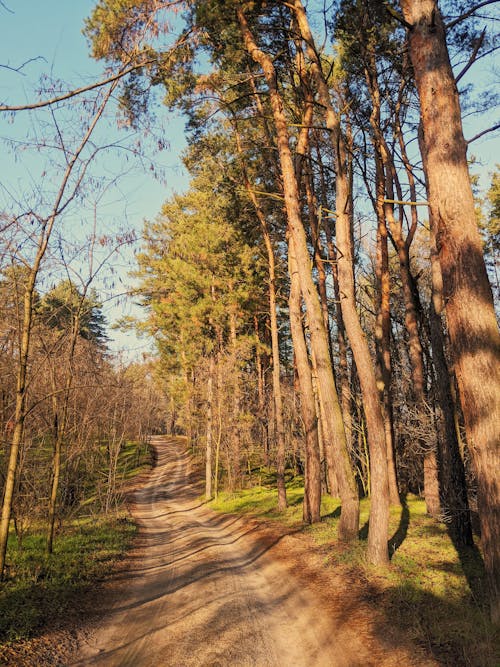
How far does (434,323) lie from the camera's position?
11.3 meters

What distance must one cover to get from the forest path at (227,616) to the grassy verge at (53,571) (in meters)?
0.68

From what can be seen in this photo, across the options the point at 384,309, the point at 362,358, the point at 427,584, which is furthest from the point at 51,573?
the point at 384,309

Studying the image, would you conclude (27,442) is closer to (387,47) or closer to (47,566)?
(47,566)

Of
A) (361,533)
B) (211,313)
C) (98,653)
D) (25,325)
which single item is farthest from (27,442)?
(211,313)

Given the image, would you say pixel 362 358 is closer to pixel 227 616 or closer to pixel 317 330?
pixel 317 330

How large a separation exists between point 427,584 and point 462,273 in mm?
5033

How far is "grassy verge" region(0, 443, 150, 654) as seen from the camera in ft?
19.2

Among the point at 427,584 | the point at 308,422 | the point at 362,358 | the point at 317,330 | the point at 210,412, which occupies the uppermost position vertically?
the point at 317,330

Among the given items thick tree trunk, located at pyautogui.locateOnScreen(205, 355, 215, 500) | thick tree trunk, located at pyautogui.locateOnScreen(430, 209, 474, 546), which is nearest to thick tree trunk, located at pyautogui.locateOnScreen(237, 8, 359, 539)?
thick tree trunk, located at pyautogui.locateOnScreen(430, 209, 474, 546)

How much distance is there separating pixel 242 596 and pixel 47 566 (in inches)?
154

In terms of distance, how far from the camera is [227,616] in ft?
20.4

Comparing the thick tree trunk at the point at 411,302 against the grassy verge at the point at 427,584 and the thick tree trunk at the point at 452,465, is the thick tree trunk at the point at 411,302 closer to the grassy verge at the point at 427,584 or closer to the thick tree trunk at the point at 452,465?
the grassy verge at the point at 427,584

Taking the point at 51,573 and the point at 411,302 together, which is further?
the point at 411,302

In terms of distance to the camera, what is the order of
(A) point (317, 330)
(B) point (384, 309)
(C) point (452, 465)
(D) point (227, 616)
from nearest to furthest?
(D) point (227, 616) → (C) point (452, 465) → (A) point (317, 330) → (B) point (384, 309)
